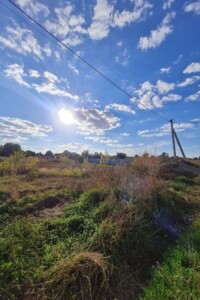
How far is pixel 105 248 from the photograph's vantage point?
3.87 m

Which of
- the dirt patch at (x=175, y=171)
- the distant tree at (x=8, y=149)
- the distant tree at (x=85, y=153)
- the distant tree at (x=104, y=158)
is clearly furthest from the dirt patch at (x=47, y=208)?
the distant tree at (x=85, y=153)

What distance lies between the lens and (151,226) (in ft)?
15.6

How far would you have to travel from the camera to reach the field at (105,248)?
10.2ft

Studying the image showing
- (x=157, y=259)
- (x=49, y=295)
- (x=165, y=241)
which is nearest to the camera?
(x=49, y=295)

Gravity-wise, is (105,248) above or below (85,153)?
below

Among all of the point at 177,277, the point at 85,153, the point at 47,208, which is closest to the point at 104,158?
the point at 47,208

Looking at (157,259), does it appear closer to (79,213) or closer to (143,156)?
(79,213)

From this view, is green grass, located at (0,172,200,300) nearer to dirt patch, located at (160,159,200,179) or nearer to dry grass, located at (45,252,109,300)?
dry grass, located at (45,252,109,300)

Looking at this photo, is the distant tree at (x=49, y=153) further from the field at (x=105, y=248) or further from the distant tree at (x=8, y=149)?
the field at (x=105, y=248)

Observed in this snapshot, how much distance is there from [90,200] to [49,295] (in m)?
2.84

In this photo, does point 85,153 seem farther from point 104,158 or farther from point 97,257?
point 97,257

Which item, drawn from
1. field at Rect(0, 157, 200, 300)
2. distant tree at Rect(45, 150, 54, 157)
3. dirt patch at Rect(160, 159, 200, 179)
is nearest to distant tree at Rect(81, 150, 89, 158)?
distant tree at Rect(45, 150, 54, 157)

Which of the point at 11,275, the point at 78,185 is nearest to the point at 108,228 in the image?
the point at 11,275

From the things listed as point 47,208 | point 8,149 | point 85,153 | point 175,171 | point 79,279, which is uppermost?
point 85,153
